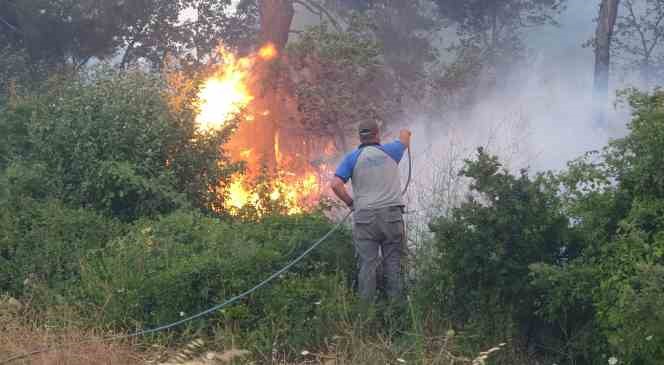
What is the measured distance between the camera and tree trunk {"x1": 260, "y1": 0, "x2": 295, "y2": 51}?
2014 cm

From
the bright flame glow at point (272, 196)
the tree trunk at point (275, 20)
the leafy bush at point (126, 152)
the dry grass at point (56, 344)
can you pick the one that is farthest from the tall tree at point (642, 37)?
the dry grass at point (56, 344)

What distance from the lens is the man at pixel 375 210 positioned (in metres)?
9.05

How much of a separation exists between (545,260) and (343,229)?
8.55 ft

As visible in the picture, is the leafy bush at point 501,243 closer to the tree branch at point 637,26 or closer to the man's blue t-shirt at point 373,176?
the man's blue t-shirt at point 373,176

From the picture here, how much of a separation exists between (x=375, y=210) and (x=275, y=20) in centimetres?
1200

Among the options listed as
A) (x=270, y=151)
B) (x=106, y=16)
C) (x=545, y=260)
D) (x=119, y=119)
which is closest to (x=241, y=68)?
(x=270, y=151)

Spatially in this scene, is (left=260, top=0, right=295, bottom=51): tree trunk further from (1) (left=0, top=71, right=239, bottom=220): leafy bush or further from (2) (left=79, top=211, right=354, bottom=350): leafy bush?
(2) (left=79, top=211, right=354, bottom=350): leafy bush

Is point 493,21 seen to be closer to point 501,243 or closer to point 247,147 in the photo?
point 247,147

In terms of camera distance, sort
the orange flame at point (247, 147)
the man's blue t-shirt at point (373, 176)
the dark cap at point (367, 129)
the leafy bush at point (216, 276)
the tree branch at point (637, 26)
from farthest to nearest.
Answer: the tree branch at point (637, 26), the orange flame at point (247, 147), the dark cap at point (367, 129), the man's blue t-shirt at point (373, 176), the leafy bush at point (216, 276)

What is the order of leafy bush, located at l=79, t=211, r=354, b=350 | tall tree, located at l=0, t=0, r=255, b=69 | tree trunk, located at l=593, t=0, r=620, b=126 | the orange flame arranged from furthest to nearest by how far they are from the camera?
1. tall tree, located at l=0, t=0, r=255, b=69
2. tree trunk, located at l=593, t=0, r=620, b=126
3. the orange flame
4. leafy bush, located at l=79, t=211, r=354, b=350

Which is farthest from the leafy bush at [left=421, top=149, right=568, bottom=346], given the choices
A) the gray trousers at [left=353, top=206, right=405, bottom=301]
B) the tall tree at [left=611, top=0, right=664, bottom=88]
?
the tall tree at [left=611, top=0, right=664, bottom=88]

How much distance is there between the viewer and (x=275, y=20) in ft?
66.6

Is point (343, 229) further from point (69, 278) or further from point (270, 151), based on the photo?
point (270, 151)

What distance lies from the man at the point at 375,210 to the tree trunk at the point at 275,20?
36.9 ft
